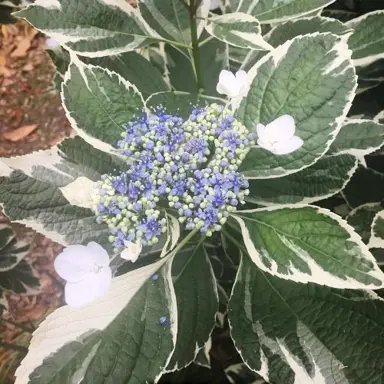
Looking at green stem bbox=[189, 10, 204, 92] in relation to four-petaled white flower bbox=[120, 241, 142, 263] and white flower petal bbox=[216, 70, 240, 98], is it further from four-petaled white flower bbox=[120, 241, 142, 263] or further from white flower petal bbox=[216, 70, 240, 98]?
four-petaled white flower bbox=[120, 241, 142, 263]

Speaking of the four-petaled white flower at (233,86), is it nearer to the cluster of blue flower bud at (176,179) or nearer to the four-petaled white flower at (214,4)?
the cluster of blue flower bud at (176,179)

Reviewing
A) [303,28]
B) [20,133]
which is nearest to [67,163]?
[303,28]

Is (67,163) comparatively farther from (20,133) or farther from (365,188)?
(20,133)

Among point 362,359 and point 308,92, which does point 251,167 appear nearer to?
point 308,92

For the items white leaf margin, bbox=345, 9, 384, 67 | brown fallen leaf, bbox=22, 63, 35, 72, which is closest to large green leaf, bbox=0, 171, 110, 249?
white leaf margin, bbox=345, 9, 384, 67

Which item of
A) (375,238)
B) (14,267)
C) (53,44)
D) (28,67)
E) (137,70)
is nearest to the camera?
(375,238)

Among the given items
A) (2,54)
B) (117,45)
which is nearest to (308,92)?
(117,45)
